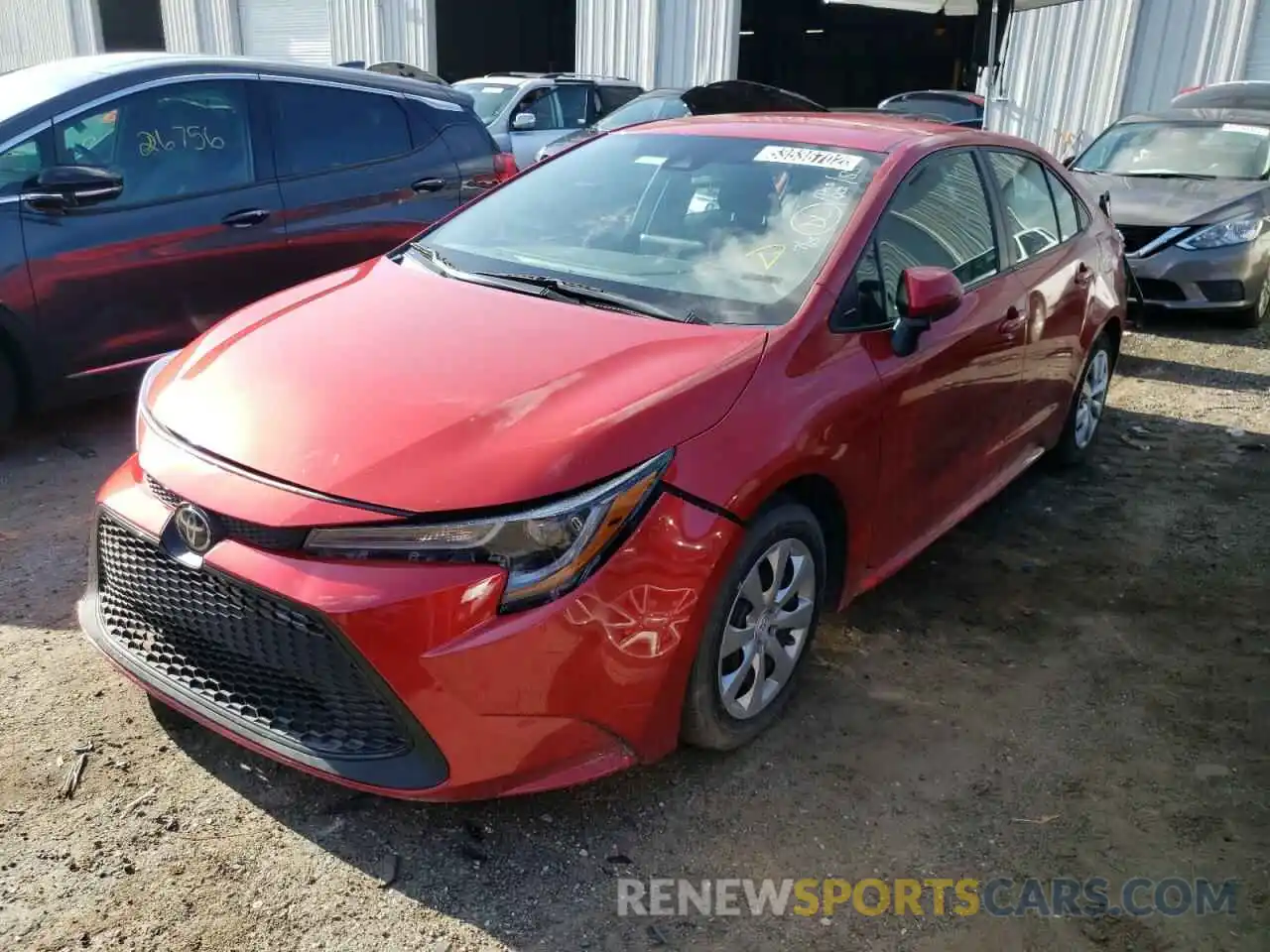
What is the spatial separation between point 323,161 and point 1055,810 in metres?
4.55

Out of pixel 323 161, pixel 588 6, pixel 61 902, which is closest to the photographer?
pixel 61 902

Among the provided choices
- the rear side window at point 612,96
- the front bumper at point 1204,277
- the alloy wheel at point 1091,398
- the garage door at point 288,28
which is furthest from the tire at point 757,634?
the garage door at point 288,28

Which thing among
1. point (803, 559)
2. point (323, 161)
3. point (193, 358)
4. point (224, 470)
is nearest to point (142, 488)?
point (224, 470)

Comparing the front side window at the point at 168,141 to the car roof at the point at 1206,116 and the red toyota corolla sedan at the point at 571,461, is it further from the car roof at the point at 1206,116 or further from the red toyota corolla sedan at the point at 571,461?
the car roof at the point at 1206,116

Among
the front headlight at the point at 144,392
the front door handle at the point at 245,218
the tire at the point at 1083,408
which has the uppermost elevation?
the front door handle at the point at 245,218

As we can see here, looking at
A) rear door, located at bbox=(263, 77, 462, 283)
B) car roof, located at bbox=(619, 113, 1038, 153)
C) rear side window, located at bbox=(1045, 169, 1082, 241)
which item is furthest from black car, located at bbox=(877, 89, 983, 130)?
car roof, located at bbox=(619, 113, 1038, 153)

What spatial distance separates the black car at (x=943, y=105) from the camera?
16234 millimetres

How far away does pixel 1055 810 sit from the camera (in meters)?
2.75

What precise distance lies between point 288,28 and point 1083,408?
62.2 ft

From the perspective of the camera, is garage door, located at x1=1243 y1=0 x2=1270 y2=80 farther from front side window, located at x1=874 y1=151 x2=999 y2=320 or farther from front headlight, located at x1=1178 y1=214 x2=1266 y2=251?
front side window, located at x1=874 y1=151 x2=999 y2=320

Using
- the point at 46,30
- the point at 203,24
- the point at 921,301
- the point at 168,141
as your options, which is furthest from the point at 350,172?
the point at 46,30

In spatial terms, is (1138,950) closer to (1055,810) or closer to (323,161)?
(1055,810)

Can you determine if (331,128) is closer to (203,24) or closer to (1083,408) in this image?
(1083,408)

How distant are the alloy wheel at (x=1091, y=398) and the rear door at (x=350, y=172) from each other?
Answer: 350 cm
